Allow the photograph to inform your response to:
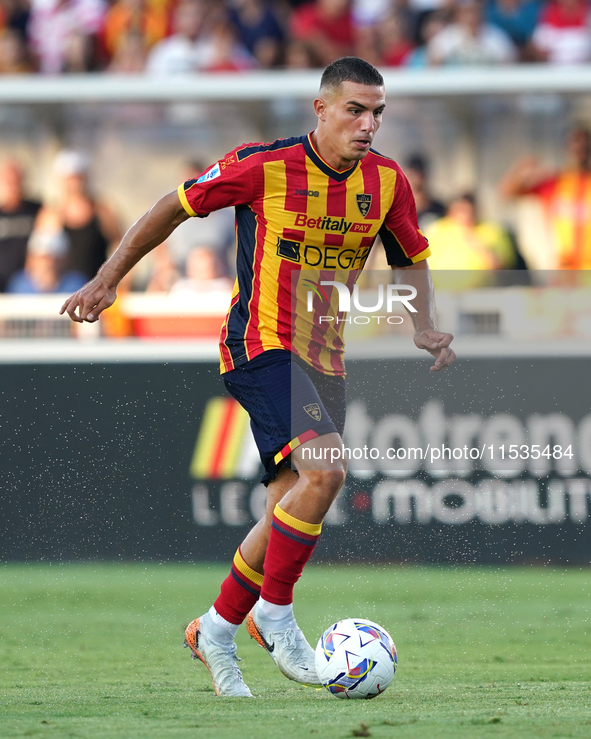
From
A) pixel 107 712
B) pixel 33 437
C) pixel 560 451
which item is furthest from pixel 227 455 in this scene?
pixel 107 712

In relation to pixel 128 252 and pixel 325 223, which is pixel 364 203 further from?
pixel 128 252

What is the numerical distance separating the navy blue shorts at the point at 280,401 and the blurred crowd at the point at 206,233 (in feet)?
12.9

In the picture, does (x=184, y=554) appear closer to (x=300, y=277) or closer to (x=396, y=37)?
(x=300, y=277)

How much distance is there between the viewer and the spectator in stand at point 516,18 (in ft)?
30.6

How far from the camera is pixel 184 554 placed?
782 cm

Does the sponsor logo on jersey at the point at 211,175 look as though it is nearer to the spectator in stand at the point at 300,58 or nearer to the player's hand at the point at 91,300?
the player's hand at the point at 91,300

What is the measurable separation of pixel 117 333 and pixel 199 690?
4.43 metres

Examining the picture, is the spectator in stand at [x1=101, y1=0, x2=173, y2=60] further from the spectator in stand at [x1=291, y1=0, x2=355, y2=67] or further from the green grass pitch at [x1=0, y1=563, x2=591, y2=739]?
the green grass pitch at [x1=0, y1=563, x2=591, y2=739]

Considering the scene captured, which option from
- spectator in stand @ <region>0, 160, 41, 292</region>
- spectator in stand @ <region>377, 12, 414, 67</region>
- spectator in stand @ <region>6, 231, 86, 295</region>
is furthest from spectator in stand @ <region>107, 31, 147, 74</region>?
spectator in stand @ <region>377, 12, 414, 67</region>

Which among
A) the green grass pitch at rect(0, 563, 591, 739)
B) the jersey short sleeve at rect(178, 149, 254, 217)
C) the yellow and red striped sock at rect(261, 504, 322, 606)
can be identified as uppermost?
the jersey short sleeve at rect(178, 149, 254, 217)

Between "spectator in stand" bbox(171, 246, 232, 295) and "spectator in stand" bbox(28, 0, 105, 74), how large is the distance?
7.83 ft

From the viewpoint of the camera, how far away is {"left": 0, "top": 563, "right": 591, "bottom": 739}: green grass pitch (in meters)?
3.32

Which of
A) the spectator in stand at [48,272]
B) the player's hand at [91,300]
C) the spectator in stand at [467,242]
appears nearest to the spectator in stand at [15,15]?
the spectator in stand at [48,272]

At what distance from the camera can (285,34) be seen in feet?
31.2
